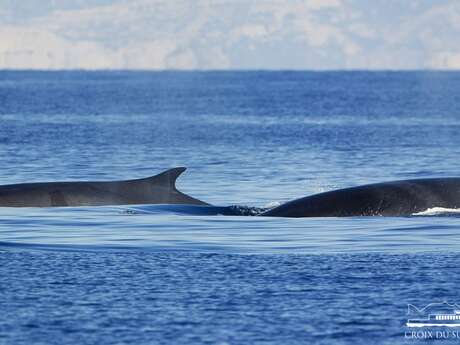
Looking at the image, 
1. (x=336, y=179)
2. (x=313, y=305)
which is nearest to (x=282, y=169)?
(x=336, y=179)

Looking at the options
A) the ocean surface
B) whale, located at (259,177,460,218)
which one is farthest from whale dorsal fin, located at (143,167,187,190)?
whale, located at (259,177,460,218)

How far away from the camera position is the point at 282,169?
38.1 meters

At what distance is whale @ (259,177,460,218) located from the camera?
2289 cm

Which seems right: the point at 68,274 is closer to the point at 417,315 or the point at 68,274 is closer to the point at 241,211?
the point at 417,315

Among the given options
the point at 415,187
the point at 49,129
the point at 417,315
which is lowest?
the point at 417,315

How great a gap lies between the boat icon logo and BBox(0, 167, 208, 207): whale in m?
10.3

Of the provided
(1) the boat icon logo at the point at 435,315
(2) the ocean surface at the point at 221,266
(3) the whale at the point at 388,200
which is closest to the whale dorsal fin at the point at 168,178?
(2) the ocean surface at the point at 221,266

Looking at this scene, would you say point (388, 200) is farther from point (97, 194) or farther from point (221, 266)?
point (97, 194)

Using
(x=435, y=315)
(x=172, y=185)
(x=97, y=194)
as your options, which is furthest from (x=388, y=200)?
(x=435, y=315)

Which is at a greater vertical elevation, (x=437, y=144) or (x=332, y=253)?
(x=437, y=144)

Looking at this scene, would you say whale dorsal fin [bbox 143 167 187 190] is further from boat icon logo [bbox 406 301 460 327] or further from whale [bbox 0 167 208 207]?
boat icon logo [bbox 406 301 460 327]

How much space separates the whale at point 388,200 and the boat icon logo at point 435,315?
652 centimetres

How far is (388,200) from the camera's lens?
76.4 feet

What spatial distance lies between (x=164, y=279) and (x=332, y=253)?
2905mm
